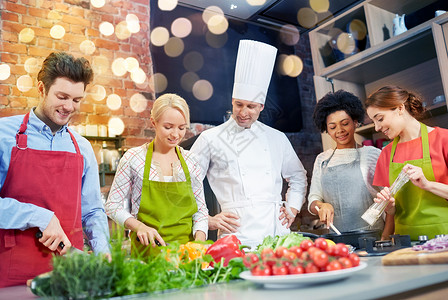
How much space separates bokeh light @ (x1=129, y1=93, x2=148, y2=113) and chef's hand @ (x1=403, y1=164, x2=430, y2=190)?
2.58m

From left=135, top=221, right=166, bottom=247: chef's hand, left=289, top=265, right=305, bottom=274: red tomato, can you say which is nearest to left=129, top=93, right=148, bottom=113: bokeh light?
left=135, top=221, right=166, bottom=247: chef's hand

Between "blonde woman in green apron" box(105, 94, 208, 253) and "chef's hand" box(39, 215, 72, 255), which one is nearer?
"chef's hand" box(39, 215, 72, 255)

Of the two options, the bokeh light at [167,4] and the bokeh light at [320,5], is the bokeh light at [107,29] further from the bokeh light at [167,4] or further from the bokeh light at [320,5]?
the bokeh light at [320,5]

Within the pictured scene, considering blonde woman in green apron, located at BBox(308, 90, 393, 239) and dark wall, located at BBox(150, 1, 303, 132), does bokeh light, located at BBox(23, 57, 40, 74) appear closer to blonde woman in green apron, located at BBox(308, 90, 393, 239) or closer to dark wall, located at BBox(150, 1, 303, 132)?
dark wall, located at BBox(150, 1, 303, 132)

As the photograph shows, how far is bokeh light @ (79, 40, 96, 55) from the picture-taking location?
11.7ft

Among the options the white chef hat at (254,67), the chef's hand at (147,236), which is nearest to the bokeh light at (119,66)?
the white chef hat at (254,67)

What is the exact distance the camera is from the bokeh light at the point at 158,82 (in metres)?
3.78

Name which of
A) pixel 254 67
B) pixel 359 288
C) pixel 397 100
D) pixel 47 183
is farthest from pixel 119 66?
pixel 359 288

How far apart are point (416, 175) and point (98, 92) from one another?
2714 mm

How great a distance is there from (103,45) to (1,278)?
8.90 ft

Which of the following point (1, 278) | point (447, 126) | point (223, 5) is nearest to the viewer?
point (1, 278)

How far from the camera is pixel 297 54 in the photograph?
4914 millimetres

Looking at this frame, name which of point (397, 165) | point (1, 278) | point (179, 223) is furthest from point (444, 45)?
point (1, 278)

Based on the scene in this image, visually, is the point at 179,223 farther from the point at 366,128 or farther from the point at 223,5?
the point at 223,5
